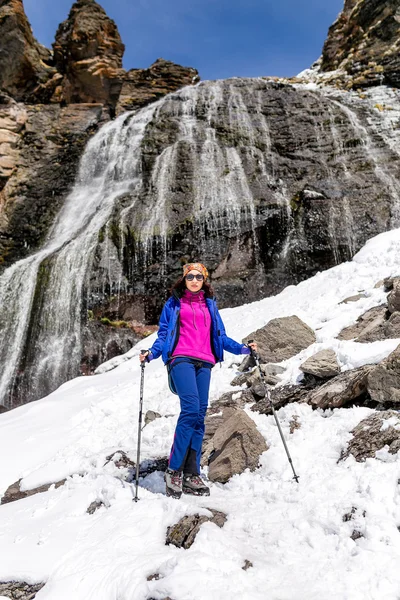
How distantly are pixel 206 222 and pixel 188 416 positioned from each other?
16620 mm

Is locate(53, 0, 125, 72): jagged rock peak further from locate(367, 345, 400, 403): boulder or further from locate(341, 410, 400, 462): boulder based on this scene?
locate(341, 410, 400, 462): boulder

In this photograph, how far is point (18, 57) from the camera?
36.6 m

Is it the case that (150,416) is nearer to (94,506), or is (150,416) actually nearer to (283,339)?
(283,339)

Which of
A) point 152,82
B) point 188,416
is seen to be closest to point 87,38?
point 152,82

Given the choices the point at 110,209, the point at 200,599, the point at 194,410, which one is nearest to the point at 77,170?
the point at 110,209

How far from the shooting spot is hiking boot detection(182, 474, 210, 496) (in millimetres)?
4547

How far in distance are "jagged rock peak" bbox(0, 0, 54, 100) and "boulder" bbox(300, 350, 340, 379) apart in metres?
39.8

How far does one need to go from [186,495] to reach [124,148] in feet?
88.3

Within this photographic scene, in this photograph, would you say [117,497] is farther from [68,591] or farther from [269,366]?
[269,366]

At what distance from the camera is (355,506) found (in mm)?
3523

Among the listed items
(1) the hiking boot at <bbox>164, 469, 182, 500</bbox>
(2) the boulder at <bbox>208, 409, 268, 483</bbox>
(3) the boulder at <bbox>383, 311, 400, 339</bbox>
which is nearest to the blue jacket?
(2) the boulder at <bbox>208, 409, 268, 483</bbox>

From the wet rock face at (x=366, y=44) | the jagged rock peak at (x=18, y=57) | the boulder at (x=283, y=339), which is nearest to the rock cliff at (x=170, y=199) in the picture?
the wet rock face at (x=366, y=44)

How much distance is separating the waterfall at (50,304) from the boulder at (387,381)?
14.3 m

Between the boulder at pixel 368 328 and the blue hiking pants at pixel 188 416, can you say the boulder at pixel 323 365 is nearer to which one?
the boulder at pixel 368 328
